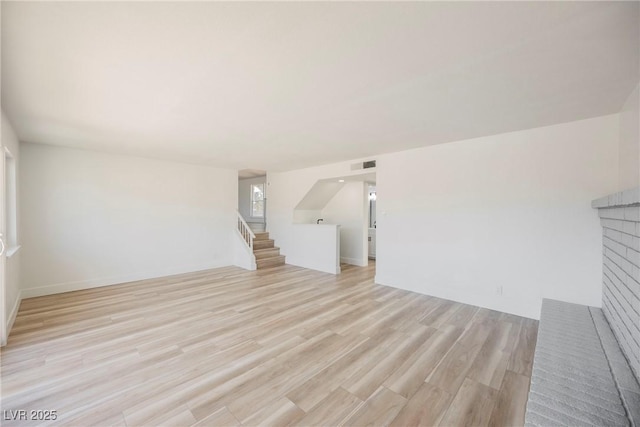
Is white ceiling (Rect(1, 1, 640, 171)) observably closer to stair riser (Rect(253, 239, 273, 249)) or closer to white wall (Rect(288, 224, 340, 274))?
white wall (Rect(288, 224, 340, 274))

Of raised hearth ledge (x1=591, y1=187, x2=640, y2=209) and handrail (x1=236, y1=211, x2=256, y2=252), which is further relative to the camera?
handrail (x1=236, y1=211, x2=256, y2=252)

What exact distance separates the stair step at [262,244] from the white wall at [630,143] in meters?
6.45

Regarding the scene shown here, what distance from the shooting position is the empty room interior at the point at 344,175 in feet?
5.14

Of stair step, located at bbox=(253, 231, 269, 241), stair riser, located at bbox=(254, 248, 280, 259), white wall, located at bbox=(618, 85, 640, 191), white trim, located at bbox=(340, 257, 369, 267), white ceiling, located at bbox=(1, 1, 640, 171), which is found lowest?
white trim, located at bbox=(340, 257, 369, 267)

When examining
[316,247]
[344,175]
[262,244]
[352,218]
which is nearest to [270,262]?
[262,244]

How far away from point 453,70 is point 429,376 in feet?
8.03

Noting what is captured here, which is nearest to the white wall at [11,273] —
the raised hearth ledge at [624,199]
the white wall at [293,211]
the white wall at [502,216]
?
the white wall at [293,211]

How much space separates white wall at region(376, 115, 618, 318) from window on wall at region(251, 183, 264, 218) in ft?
18.5

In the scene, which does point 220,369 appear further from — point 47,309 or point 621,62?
point 621,62

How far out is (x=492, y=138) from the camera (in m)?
3.62

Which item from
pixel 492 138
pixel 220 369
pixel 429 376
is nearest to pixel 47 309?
pixel 220 369

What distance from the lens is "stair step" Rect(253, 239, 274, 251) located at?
690cm

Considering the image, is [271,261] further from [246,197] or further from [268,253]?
[246,197]

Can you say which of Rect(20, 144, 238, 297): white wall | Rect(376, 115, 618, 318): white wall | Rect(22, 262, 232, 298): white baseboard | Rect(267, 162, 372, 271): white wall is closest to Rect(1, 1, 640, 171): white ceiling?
Rect(376, 115, 618, 318): white wall
